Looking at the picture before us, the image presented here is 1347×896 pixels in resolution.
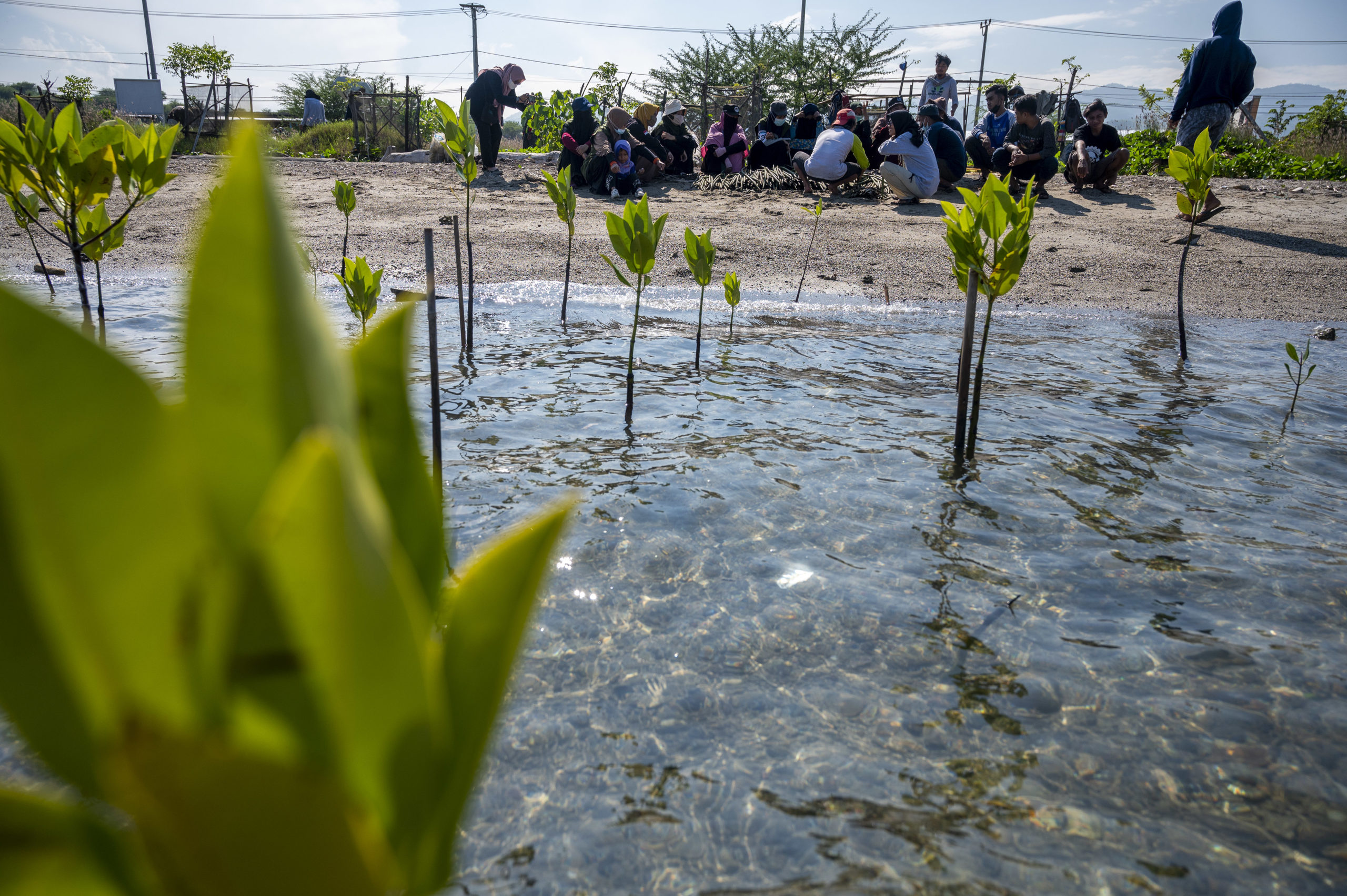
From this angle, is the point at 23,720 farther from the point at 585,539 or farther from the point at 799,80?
the point at 799,80

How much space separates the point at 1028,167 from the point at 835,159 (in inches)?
108

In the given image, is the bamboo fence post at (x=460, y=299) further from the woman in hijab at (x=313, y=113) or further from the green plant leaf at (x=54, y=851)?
the woman in hijab at (x=313, y=113)

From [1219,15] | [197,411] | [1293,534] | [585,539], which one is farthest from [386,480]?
[1219,15]

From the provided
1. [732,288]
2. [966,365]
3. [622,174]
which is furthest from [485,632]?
[622,174]

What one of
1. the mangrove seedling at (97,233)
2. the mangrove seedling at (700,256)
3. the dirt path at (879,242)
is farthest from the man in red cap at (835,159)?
the mangrove seedling at (97,233)

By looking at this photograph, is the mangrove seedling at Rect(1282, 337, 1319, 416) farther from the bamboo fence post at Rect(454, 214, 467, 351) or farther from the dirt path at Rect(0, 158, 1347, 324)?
the bamboo fence post at Rect(454, 214, 467, 351)

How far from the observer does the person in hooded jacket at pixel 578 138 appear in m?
12.4

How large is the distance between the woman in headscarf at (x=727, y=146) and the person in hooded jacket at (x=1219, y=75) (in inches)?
248

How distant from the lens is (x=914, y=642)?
2518 millimetres

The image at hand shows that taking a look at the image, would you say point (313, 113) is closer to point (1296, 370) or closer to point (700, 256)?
point (700, 256)

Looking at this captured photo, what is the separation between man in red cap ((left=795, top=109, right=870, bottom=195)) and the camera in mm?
12039

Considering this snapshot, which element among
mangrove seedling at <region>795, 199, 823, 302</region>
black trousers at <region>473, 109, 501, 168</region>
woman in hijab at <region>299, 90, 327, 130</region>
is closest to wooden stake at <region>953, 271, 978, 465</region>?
mangrove seedling at <region>795, 199, 823, 302</region>

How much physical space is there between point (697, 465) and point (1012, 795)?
2.22 metres

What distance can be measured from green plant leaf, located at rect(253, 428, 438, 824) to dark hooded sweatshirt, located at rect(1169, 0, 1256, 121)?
35.8 ft
